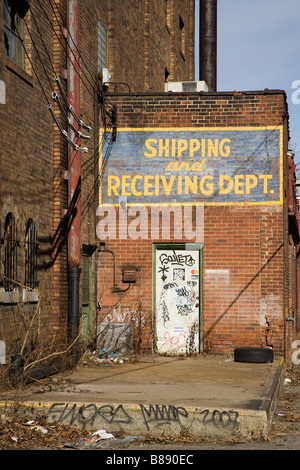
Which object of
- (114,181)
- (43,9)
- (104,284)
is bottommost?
(104,284)

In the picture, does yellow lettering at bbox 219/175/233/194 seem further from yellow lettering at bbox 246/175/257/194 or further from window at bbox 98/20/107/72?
window at bbox 98/20/107/72

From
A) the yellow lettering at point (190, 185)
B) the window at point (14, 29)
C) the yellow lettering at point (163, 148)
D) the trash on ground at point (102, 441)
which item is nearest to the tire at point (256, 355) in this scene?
the yellow lettering at point (190, 185)

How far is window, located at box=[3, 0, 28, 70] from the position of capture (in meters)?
11.0

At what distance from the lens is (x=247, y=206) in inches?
589

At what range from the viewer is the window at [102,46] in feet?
52.0

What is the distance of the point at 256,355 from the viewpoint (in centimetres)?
1360

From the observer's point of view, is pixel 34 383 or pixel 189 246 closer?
pixel 34 383

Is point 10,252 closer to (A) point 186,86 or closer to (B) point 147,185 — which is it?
(B) point 147,185

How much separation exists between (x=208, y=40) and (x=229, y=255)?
12433 mm

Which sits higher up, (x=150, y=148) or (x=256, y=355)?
(x=150, y=148)

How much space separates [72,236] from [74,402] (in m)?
4.73

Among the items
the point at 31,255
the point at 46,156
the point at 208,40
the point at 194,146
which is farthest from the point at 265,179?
the point at 208,40

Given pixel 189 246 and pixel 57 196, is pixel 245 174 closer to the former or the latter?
pixel 189 246
